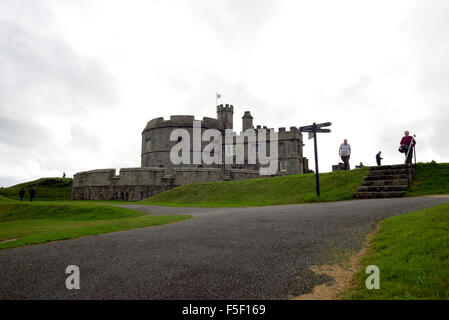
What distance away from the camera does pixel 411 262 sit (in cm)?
345

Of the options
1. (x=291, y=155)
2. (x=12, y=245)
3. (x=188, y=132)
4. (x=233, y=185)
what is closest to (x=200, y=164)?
(x=188, y=132)

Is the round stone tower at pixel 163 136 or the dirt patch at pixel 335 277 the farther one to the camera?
the round stone tower at pixel 163 136

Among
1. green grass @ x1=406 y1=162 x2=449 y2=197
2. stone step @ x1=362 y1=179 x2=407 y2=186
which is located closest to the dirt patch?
green grass @ x1=406 y1=162 x2=449 y2=197

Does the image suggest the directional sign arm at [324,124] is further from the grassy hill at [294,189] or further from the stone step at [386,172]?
the stone step at [386,172]

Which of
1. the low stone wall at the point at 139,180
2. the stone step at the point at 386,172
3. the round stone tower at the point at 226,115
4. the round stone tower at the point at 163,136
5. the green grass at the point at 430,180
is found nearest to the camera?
the green grass at the point at 430,180

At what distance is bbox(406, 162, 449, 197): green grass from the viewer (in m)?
11.8

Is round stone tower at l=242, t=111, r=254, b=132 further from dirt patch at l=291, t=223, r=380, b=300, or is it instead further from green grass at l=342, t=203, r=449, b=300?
dirt patch at l=291, t=223, r=380, b=300

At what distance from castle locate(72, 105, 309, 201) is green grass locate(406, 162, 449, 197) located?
51.1 feet

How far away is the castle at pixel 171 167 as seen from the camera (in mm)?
29156

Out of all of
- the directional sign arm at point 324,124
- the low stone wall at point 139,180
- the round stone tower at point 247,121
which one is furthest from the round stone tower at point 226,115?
the directional sign arm at point 324,124

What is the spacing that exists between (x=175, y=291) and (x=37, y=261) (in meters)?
2.74

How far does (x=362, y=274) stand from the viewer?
11.4 ft

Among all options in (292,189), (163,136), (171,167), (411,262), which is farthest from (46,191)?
(411,262)

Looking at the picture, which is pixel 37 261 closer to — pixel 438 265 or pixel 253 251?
pixel 253 251
